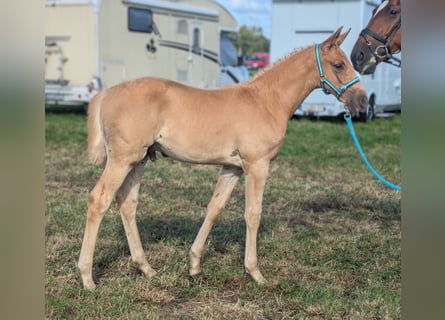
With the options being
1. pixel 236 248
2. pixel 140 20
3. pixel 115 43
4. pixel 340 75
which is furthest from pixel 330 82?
pixel 140 20

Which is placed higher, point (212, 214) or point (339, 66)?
point (339, 66)

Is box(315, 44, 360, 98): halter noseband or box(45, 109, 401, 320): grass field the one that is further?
box(315, 44, 360, 98): halter noseband

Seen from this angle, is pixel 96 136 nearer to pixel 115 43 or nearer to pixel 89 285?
pixel 89 285

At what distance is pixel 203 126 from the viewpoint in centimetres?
477

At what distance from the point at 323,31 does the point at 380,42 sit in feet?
41.8

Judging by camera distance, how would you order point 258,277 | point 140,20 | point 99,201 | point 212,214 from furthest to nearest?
1. point 140,20
2. point 212,214
3. point 258,277
4. point 99,201

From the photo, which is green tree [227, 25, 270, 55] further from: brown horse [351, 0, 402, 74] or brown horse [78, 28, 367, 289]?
brown horse [78, 28, 367, 289]

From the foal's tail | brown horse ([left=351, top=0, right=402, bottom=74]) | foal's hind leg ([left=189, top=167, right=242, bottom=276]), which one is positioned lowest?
foal's hind leg ([left=189, top=167, right=242, bottom=276])

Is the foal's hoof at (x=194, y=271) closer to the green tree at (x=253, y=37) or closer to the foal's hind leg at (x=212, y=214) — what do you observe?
the foal's hind leg at (x=212, y=214)

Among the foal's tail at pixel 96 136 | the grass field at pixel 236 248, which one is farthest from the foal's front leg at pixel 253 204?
the foal's tail at pixel 96 136

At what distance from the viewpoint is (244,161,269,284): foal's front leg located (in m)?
4.80

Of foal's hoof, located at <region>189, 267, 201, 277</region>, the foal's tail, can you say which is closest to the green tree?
foal's hoof, located at <region>189, 267, 201, 277</region>

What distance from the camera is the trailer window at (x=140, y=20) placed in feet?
55.5
